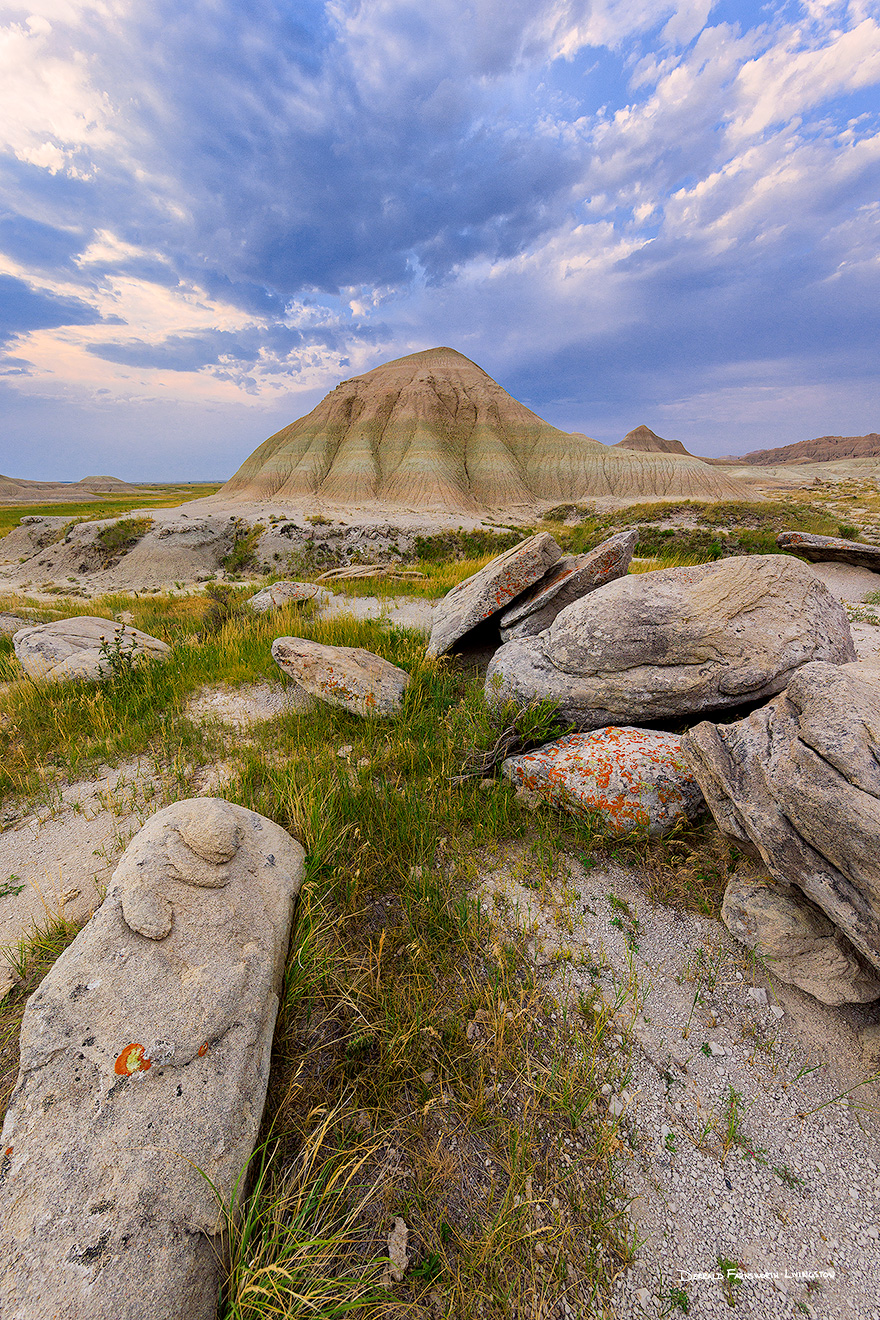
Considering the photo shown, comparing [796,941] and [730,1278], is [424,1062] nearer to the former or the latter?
[730,1278]

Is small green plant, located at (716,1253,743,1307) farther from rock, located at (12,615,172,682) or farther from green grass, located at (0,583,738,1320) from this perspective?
rock, located at (12,615,172,682)

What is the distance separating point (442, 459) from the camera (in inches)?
1897

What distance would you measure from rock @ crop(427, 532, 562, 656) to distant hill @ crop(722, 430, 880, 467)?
181192 mm

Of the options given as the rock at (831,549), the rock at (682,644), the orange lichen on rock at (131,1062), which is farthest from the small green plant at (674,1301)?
the rock at (831,549)

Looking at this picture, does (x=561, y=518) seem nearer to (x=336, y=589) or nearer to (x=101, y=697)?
(x=336, y=589)

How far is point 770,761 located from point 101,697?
6424 millimetres

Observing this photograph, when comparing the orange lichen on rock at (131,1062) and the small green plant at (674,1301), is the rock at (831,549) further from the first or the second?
the orange lichen on rock at (131,1062)

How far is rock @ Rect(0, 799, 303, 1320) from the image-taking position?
4.66ft

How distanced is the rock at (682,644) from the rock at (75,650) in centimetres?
500

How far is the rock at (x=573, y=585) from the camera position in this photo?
5957 mm

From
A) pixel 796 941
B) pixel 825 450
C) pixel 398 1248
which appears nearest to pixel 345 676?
pixel 398 1248

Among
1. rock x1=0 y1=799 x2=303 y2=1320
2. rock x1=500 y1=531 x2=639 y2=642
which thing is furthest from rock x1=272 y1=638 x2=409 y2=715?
rock x1=0 y1=799 x2=303 y2=1320

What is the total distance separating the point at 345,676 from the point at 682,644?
3368 millimetres

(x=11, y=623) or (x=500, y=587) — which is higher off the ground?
(x=500, y=587)
